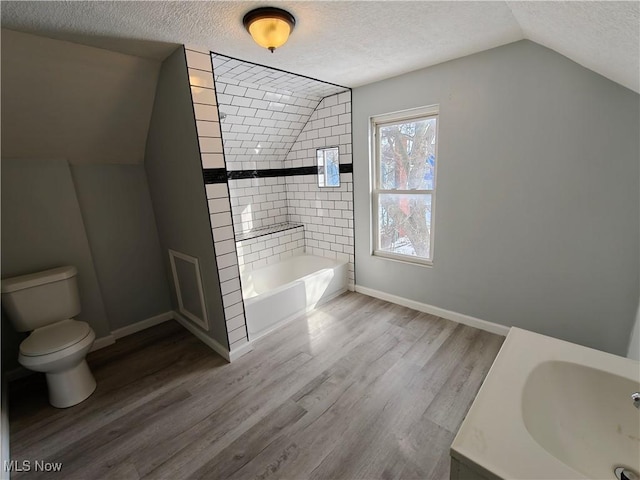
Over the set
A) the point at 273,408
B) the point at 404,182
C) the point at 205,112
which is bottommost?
the point at 273,408

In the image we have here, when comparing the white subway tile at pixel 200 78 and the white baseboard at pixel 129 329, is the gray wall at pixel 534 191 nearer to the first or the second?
the white subway tile at pixel 200 78

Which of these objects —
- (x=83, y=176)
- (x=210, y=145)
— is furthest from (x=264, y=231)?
(x=83, y=176)

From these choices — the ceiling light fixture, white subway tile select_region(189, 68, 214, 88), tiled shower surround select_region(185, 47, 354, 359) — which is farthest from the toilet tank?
the ceiling light fixture

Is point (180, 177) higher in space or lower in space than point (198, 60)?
lower

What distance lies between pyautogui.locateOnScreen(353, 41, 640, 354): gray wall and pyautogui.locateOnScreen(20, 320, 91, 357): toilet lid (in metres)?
2.78

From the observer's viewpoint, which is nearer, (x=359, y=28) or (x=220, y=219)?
(x=359, y=28)

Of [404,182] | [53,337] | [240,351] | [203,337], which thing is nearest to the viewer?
[53,337]

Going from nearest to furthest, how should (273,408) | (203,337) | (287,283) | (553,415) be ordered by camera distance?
(553,415)
(273,408)
(203,337)
(287,283)

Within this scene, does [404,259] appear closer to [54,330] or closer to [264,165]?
[264,165]

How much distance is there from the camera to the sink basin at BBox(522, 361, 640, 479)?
3.33 feet

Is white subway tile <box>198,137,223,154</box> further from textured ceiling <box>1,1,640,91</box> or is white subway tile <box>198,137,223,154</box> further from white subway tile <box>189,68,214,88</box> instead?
textured ceiling <box>1,1,640,91</box>

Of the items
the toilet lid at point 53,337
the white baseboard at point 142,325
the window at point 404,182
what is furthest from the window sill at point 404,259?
the toilet lid at point 53,337

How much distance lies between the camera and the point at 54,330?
198cm

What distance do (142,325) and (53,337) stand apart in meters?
0.91
